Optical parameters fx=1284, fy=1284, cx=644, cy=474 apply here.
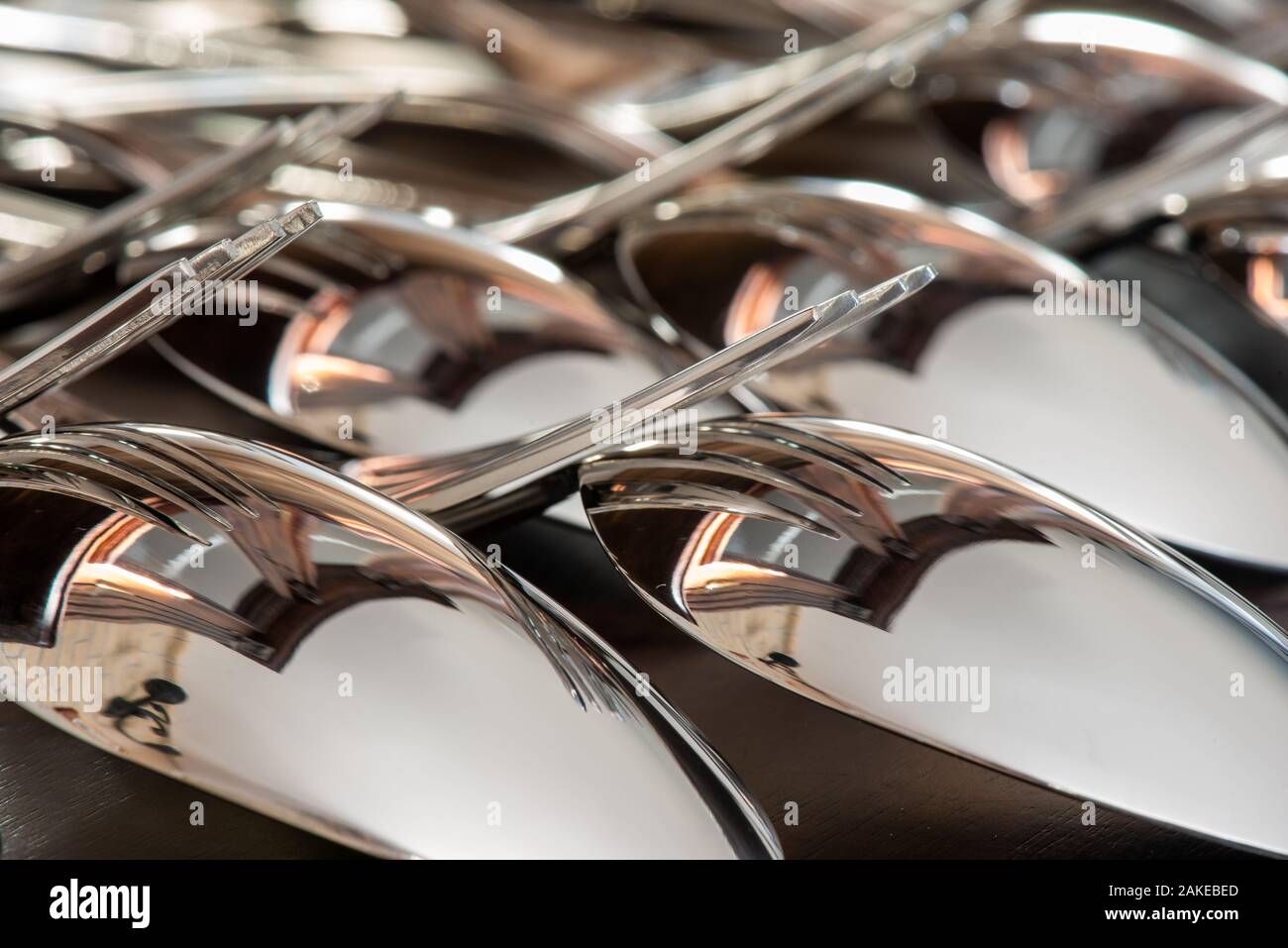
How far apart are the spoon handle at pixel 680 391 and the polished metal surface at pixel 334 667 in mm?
26

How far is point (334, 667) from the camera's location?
186mm

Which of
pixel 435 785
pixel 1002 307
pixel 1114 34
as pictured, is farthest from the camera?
pixel 1114 34

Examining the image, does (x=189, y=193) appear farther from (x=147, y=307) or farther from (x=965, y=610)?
(x=965, y=610)

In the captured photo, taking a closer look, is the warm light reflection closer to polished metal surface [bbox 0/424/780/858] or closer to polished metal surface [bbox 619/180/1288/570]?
polished metal surface [bbox 619/180/1288/570]

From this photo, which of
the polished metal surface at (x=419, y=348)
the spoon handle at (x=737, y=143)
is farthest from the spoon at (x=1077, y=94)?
the polished metal surface at (x=419, y=348)

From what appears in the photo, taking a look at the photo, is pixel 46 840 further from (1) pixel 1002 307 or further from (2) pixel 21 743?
(1) pixel 1002 307

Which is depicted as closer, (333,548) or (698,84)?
(333,548)

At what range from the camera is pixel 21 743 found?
0.64ft

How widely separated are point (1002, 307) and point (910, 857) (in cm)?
14

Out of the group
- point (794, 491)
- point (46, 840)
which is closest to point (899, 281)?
point (794, 491)

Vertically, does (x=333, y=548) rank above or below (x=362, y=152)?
below

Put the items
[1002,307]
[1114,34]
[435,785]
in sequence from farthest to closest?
[1114,34] < [1002,307] < [435,785]

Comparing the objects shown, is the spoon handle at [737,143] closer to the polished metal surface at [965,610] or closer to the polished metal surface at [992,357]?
the polished metal surface at [992,357]

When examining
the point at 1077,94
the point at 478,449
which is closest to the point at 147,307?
the point at 478,449
